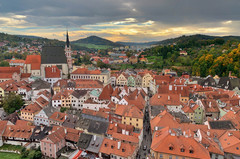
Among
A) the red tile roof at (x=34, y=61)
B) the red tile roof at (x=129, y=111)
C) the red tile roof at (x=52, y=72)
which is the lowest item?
the red tile roof at (x=129, y=111)

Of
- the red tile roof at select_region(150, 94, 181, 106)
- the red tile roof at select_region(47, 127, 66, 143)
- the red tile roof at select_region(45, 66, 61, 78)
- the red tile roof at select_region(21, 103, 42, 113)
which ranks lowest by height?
the red tile roof at select_region(47, 127, 66, 143)

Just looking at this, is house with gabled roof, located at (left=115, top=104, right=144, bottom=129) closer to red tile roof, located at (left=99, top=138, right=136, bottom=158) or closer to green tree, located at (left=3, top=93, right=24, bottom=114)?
red tile roof, located at (left=99, top=138, right=136, bottom=158)

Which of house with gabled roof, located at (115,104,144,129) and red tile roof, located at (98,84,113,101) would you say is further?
red tile roof, located at (98,84,113,101)

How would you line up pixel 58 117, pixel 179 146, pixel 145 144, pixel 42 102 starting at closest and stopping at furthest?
pixel 179 146, pixel 145 144, pixel 58 117, pixel 42 102

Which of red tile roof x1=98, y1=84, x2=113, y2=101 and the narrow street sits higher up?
red tile roof x1=98, y1=84, x2=113, y2=101

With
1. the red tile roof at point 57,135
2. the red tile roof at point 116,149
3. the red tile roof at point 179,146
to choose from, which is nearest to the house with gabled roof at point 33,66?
the red tile roof at point 57,135

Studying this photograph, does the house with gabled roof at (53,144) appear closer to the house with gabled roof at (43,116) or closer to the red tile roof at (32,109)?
the house with gabled roof at (43,116)

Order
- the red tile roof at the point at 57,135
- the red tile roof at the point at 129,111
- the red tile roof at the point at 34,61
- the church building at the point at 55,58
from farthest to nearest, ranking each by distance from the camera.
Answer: the church building at the point at 55,58, the red tile roof at the point at 34,61, the red tile roof at the point at 129,111, the red tile roof at the point at 57,135

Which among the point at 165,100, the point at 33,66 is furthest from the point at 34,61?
the point at 165,100

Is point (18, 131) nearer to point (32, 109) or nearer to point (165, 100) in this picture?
point (32, 109)

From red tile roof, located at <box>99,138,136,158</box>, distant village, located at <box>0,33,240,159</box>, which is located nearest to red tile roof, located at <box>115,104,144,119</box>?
distant village, located at <box>0,33,240,159</box>

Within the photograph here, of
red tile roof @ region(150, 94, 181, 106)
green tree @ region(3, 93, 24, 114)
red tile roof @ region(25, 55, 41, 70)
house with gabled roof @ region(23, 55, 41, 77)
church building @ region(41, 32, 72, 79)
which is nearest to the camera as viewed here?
red tile roof @ region(150, 94, 181, 106)

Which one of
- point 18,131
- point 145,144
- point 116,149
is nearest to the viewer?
point 116,149

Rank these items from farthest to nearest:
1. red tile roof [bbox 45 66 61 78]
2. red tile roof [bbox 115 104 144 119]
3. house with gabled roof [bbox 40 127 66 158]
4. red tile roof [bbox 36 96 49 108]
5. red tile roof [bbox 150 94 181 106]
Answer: red tile roof [bbox 45 66 61 78]
red tile roof [bbox 36 96 49 108]
red tile roof [bbox 150 94 181 106]
red tile roof [bbox 115 104 144 119]
house with gabled roof [bbox 40 127 66 158]
